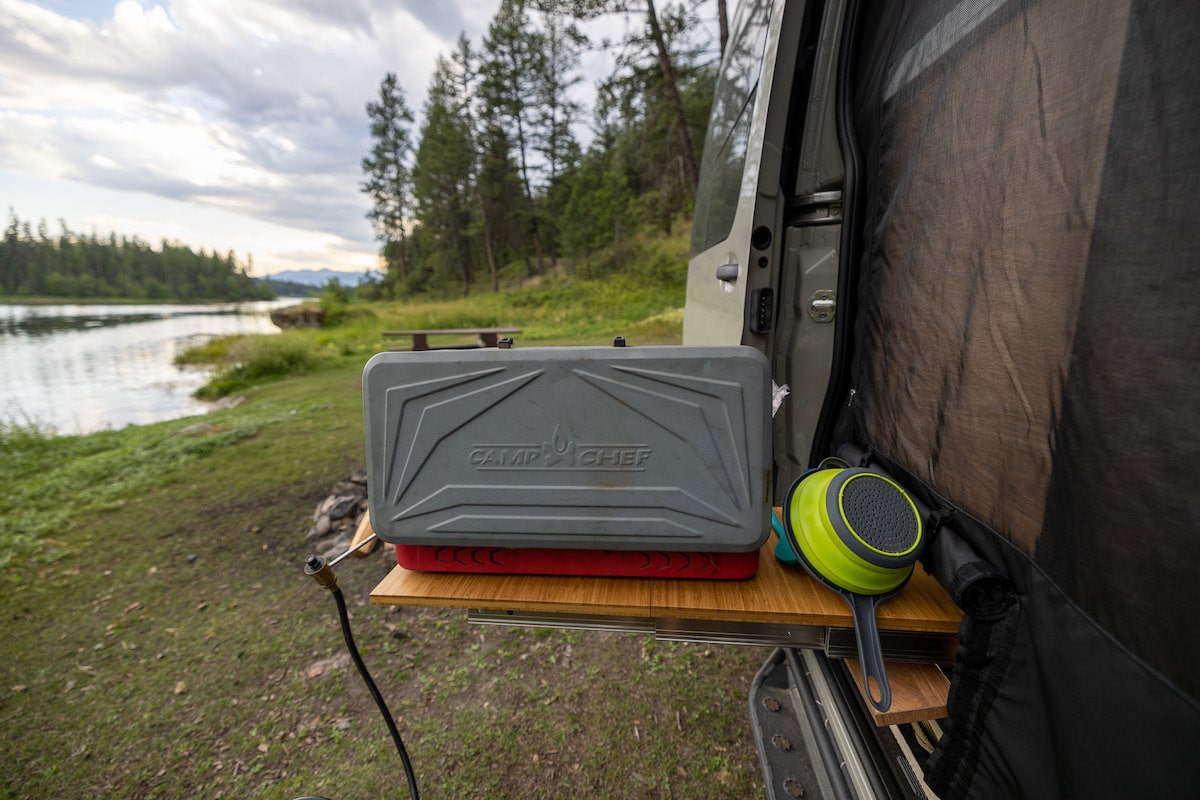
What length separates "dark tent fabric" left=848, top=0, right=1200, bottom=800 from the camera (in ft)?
1.99

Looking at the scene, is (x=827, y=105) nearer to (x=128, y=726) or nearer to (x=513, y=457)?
(x=513, y=457)

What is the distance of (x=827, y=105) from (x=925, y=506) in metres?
1.30

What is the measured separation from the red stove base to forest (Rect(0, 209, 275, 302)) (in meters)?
71.0

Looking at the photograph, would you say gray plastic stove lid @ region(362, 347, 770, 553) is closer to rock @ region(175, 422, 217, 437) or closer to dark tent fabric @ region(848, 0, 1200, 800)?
dark tent fabric @ region(848, 0, 1200, 800)

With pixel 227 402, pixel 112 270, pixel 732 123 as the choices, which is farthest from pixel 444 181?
pixel 112 270

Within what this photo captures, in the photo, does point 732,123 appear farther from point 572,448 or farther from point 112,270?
point 112,270

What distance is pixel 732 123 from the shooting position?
223 cm

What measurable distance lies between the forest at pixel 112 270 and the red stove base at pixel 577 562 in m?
71.0

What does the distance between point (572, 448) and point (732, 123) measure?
196 centimetres

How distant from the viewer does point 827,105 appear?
157cm

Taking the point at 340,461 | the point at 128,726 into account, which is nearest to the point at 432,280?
the point at 340,461

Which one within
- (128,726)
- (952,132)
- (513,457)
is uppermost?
(952,132)

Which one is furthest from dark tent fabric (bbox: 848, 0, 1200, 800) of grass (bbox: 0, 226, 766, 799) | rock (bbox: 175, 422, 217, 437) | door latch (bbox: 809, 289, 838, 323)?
rock (bbox: 175, 422, 217, 437)

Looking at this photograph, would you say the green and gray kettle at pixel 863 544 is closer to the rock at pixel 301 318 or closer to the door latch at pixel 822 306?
the door latch at pixel 822 306
